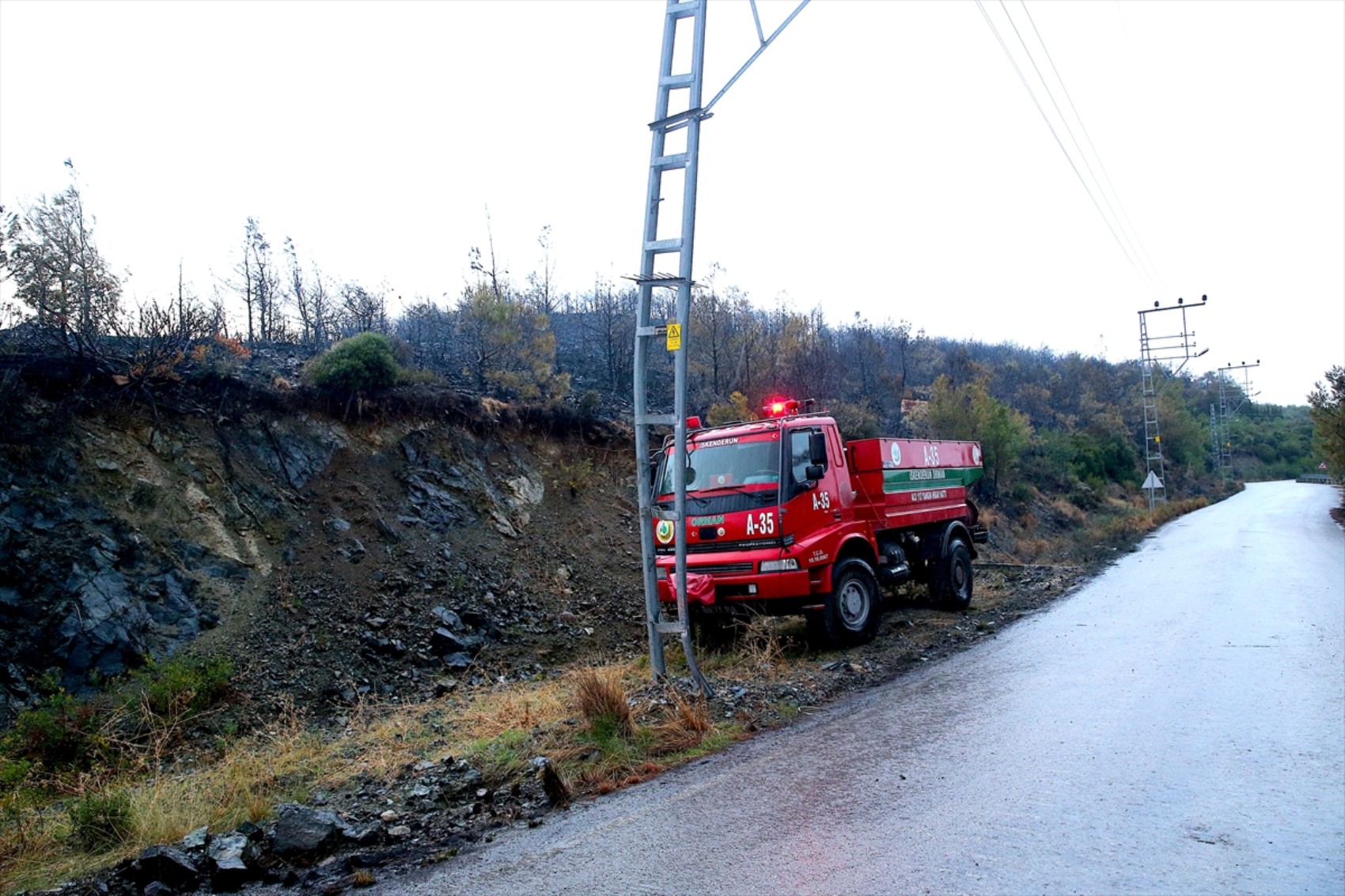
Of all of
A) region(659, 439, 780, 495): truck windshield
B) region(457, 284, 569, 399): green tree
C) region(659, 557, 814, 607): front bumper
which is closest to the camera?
region(659, 557, 814, 607): front bumper

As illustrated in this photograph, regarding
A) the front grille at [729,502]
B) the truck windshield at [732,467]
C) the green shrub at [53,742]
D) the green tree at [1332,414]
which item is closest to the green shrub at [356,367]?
the truck windshield at [732,467]

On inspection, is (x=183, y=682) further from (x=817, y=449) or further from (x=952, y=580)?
(x=952, y=580)

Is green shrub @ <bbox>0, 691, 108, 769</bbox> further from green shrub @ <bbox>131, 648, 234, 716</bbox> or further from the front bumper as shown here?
the front bumper

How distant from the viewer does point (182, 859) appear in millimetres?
4469

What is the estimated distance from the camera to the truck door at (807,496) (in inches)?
371

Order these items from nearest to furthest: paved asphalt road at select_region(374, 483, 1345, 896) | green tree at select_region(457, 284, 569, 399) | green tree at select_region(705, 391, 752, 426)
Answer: paved asphalt road at select_region(374, 483, 1345, 896) → green tree at select_region(457, 284, 569, 399) → green tree at select_region(705, 391, 752, 426)

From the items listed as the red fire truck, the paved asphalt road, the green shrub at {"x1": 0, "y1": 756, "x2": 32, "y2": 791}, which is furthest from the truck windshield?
the green shrub at {"x1": 0, "y1": 756, "x2": 32, "y2": 791}

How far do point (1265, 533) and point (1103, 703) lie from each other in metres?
21.6

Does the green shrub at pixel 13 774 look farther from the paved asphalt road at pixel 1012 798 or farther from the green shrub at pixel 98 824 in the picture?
the paved asphalt road at pixel 1012 798

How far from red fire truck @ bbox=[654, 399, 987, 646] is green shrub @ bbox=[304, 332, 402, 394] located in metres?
6.81

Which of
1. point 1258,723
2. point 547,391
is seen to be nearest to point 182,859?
point 1258,723

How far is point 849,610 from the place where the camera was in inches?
398

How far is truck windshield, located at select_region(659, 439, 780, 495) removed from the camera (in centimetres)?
967

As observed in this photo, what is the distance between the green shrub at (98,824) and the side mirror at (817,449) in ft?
22.8
